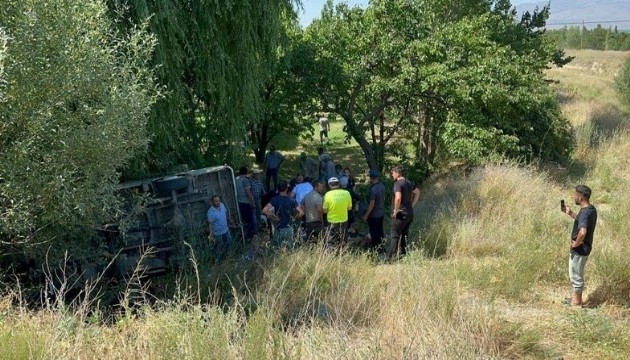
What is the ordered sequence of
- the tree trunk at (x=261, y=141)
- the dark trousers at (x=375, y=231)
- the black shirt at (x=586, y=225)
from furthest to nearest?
the tree trunk at (x=261, y=141) → the dark trousers at (x=375, y=231) → the black shirt at (x=586, y=225)

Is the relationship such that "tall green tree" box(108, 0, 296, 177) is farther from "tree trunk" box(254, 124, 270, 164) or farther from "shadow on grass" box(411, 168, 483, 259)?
"tree trunk" box(254, 124, 270, 164)

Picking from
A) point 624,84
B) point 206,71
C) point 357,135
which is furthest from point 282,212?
point 624,84

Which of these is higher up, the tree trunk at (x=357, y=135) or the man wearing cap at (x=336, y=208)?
the tree trunk at (x=357, y=135)

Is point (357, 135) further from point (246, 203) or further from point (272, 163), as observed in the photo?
point (246, 203)

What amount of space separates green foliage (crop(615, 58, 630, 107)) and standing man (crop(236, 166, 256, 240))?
2337 centimetres

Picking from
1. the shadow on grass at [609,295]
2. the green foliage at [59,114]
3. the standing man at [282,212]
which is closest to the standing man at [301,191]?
the standing man at [282,212]

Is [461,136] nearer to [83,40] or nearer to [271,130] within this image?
[271,130]

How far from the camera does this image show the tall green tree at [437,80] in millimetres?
13180

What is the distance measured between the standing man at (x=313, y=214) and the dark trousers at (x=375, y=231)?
1013mm

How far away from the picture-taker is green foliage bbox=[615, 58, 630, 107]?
26.0 metres

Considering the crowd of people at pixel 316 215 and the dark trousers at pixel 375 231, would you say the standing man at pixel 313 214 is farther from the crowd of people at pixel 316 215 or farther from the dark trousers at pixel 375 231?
the dark trousers at pixel 375 231

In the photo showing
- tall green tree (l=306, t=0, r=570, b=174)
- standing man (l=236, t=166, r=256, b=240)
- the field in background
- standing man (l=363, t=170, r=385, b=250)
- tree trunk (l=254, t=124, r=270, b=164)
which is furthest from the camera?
tree trunk (l=254, t=124, r=270, b=164)

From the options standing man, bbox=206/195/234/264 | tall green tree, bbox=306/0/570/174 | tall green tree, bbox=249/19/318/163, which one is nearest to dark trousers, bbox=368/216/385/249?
standing man, bbox=206/195/234/264

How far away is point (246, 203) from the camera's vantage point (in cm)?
975
